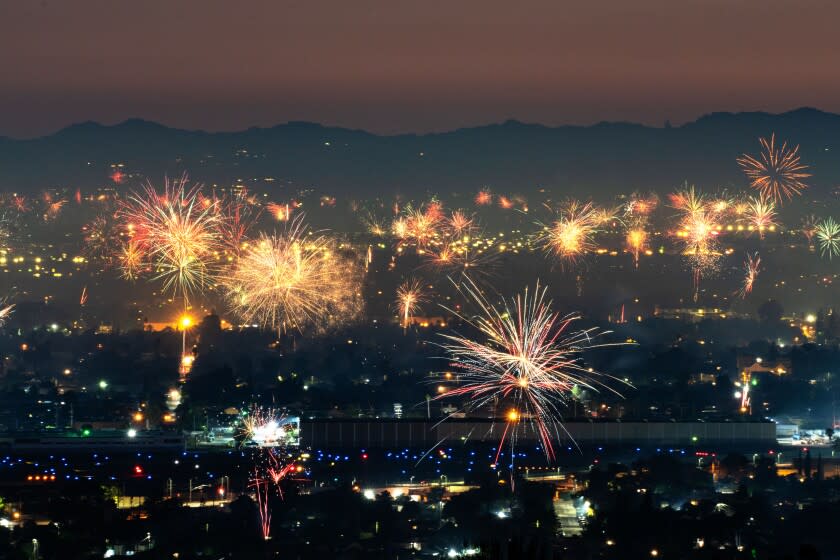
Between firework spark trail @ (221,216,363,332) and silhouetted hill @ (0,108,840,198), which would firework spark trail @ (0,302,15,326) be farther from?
silhouetted hill @ (0,108,840,198)

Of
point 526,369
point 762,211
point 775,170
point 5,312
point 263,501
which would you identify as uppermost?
point 775,170

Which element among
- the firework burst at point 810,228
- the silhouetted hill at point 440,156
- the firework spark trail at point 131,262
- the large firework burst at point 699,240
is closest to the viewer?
the firework spark trail at point 131,262

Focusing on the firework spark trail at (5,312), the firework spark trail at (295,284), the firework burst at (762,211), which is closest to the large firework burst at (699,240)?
the firework burst at (762,211)

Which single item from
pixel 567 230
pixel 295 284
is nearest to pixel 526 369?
pixel 295 284

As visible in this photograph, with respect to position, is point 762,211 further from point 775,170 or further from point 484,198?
point 775,170

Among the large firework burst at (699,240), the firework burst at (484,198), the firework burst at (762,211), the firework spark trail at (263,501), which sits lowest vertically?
the firework spark trail at (263,501)

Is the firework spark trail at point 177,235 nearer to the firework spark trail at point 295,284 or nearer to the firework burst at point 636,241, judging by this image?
the firework spark trail at point 295,284

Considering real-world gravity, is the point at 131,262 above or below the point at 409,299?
above
